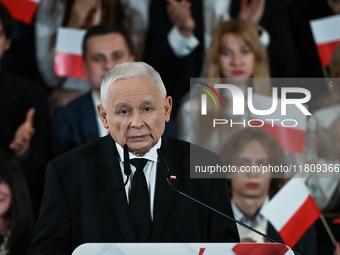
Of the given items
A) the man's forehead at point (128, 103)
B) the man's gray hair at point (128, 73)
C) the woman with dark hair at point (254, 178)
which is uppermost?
the man's gray hair at point (128, 73)

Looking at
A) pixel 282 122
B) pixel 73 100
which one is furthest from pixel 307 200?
pixel 73 100

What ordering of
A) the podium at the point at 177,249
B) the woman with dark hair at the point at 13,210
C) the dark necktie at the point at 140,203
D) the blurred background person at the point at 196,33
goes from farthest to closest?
the blurred background person at the point at 196,33
the woman with dark hair at the point at 13,210
the dark necktie at the point at 140,203
the podium at the point at 177,249

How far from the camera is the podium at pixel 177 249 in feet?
3.76

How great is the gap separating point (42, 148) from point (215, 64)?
1251 millimetres

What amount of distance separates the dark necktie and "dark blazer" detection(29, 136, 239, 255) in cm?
2

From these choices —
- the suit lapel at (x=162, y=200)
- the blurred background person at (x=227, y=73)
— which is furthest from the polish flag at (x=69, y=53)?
the suit lapel at (x=162, y=200)

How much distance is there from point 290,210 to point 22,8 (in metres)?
2.19

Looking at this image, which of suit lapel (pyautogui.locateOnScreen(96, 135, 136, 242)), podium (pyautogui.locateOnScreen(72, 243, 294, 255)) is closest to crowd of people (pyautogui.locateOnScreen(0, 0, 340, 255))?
suit lapel (pyautogui.locateOnScreen(96, 135, 136, 242))

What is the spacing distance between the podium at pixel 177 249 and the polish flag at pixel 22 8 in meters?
2.04

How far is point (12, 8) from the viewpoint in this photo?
8.91 ft

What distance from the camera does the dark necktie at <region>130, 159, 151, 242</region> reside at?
1388 millimetres

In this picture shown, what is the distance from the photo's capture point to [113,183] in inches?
57.7

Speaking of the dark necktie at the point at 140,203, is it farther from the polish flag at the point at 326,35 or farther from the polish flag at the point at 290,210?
the polish flag at the point at 326,35

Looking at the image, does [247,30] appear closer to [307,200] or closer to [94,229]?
[307,200]
